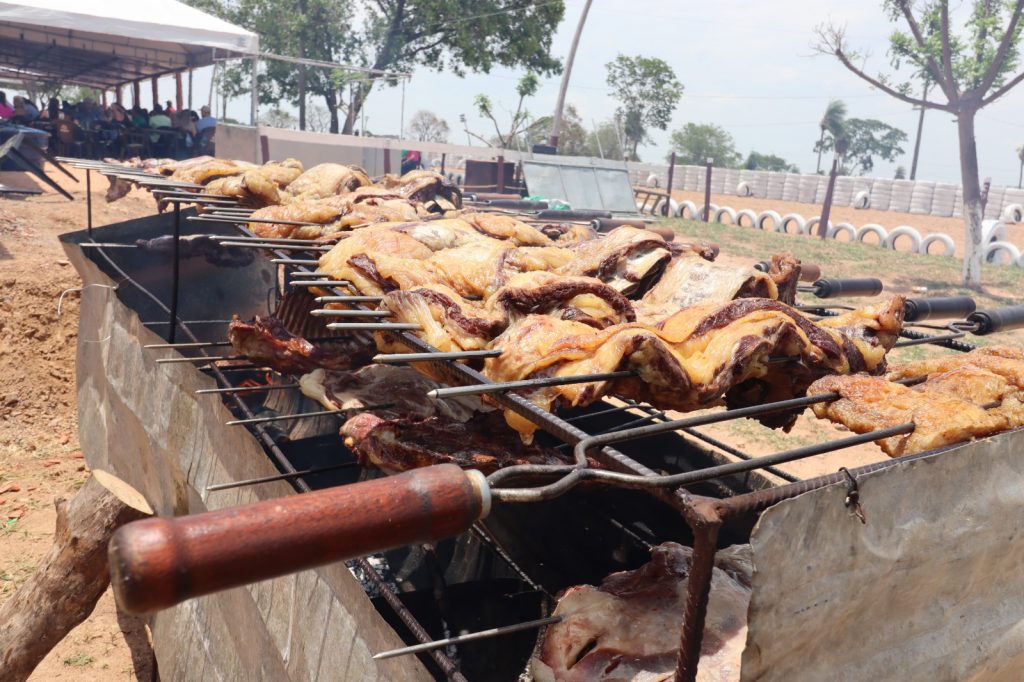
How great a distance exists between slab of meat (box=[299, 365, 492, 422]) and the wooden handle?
7.52 ft

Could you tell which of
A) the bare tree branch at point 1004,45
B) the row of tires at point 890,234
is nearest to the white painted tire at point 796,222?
the row of tires at point 890,234

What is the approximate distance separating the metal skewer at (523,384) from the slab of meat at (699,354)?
9cm

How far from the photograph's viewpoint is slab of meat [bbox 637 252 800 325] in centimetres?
321

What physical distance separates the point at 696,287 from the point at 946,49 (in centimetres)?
1688

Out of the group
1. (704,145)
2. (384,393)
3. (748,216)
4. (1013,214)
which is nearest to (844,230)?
(748,216)

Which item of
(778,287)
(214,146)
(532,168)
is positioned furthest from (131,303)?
(214,146)

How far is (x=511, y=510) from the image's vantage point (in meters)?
3.68

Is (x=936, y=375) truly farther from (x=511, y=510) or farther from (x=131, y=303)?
(x=131, y=303)

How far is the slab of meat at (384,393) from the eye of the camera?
3.67 meters

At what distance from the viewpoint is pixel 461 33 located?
30250mm

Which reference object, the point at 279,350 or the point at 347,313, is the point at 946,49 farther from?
the point at 347,313

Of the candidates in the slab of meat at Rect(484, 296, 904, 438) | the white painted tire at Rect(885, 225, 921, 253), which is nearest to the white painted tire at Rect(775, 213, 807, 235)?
the white painted tire at Rect(885, 225, 921, 253)

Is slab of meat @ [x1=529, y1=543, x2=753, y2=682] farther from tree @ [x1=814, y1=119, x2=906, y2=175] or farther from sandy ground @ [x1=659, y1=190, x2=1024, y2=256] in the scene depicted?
tree @ [x1=814, y1=119, x2=906, y2=175]

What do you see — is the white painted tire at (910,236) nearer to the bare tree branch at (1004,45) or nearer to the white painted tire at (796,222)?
the white painted tire at (796,222)
